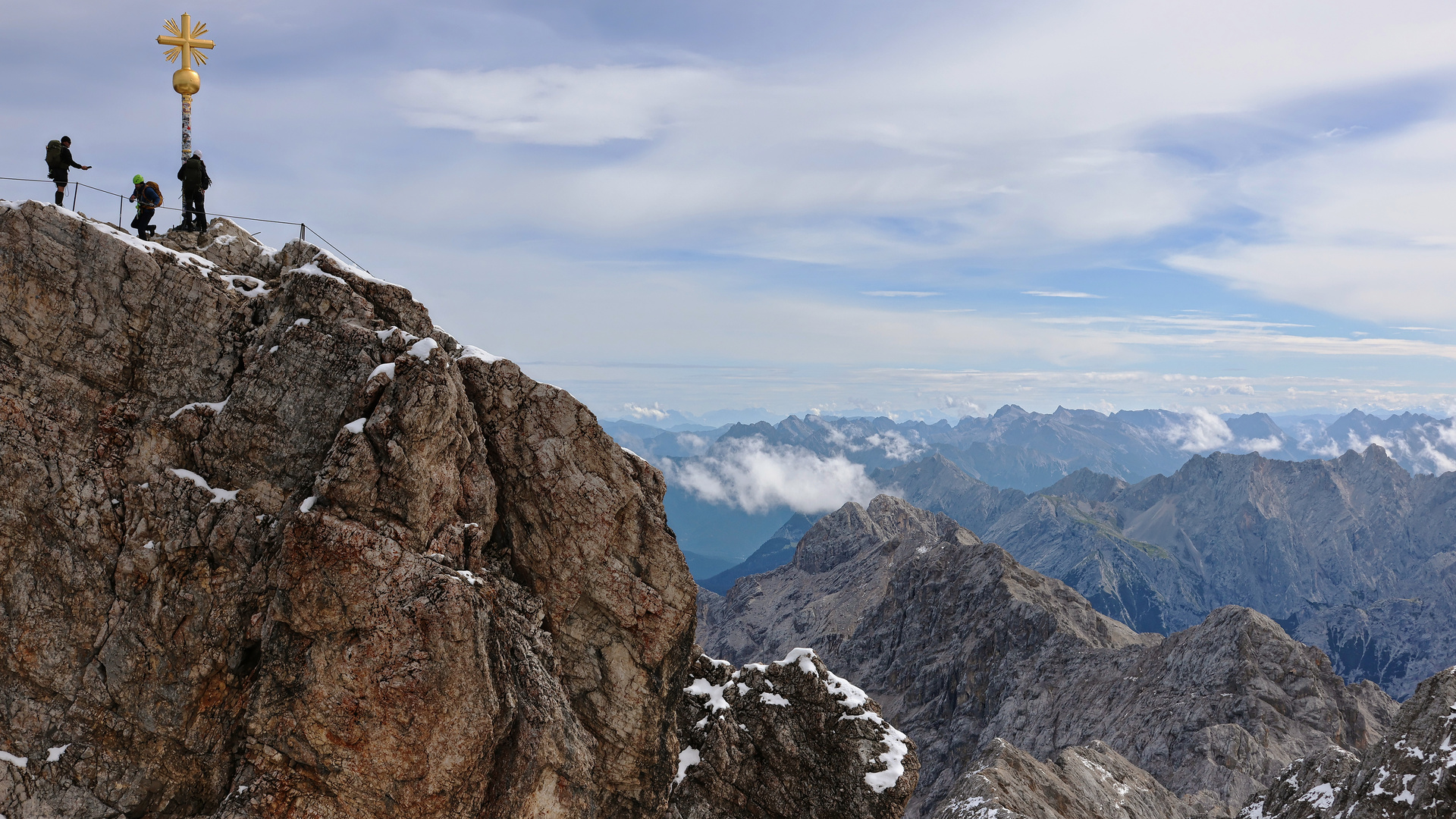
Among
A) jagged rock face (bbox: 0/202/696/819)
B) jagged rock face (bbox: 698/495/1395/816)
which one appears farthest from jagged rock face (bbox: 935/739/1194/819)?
jagged rock face (bbox: 0/202/696/819)

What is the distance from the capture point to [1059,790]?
74.9 meters

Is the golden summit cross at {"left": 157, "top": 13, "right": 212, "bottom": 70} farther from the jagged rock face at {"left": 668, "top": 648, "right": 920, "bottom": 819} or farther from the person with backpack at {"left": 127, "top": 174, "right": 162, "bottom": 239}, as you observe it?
the jagged rock face at {"left": 668, "top": 648, "right": 920, "bottom": 819}

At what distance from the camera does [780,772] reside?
3919 cm

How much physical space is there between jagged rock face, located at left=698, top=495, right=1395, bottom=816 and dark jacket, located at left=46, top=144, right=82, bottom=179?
11583 cm

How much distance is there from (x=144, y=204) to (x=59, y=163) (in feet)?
10.6

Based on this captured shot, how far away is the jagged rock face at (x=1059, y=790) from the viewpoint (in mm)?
66188

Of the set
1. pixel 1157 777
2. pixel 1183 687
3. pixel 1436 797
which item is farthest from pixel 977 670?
pixel 1436 797

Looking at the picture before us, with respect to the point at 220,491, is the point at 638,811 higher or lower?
lower

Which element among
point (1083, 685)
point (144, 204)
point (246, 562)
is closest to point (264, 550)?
point (246, 562)

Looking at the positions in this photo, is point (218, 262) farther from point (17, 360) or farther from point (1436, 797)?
point (1436, 797)

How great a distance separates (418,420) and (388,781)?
1173 centimetres

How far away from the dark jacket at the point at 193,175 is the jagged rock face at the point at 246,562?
472 centimetres

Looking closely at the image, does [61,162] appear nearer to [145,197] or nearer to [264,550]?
[145,197]

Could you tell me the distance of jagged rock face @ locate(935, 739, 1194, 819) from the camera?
66.2m
